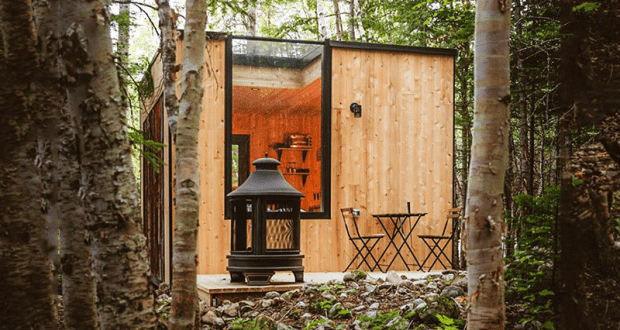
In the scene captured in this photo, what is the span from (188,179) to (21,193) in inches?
56.0

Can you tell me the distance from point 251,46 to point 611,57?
23.0ft

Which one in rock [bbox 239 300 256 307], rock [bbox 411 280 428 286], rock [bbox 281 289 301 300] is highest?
rock [bbox 411 280 428 286]

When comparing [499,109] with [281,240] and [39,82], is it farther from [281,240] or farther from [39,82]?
[281,240]

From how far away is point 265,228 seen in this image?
304 inches

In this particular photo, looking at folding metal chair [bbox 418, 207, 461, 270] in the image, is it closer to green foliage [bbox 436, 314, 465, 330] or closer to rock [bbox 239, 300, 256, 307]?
rock [bbox 239, 300, 256, 307]

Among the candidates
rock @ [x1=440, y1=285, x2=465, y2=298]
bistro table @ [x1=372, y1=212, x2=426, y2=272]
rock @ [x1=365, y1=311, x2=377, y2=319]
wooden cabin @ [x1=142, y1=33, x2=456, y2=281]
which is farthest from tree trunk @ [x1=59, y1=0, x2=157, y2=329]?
bistro table @ [x1=372, y1=212, x2=426, y2=272]

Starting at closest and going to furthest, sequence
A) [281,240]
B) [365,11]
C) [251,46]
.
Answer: [281,240] → [251,46] → [365,11]

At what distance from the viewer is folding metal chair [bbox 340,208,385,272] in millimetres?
9258

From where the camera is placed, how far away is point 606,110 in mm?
3088

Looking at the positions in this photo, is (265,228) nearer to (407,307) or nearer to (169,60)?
(169,60)

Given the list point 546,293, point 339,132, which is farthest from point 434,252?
point 546,293

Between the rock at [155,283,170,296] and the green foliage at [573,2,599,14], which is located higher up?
the green foliage at [573,2,599,14]

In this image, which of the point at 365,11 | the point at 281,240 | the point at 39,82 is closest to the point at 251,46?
the point at 281,240

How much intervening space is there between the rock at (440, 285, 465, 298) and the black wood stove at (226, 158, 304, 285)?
7.23 feet
